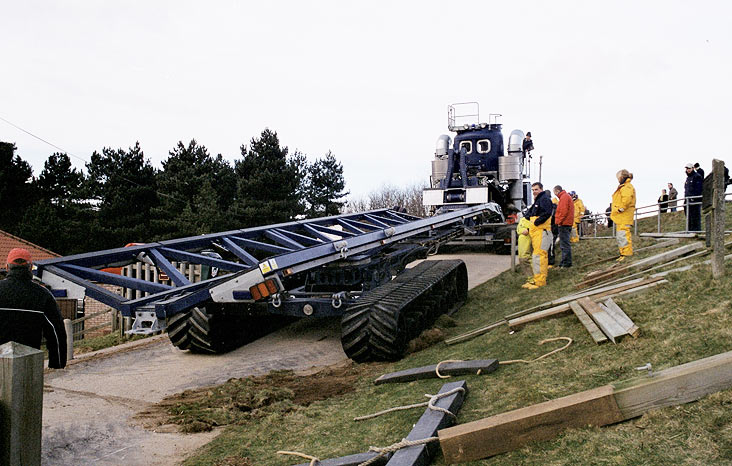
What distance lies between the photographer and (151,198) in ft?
117

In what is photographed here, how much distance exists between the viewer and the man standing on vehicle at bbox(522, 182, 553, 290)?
998 centimetres

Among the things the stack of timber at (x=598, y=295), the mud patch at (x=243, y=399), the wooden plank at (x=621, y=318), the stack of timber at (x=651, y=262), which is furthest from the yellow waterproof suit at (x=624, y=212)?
the mud patch at (x=243, y=399)

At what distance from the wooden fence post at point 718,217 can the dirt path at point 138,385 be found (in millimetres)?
4717

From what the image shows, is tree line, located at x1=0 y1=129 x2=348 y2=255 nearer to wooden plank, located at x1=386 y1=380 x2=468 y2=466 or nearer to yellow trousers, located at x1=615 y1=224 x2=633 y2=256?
yellow trousers, located at x1=615 y1=224 x2=633 y2=256

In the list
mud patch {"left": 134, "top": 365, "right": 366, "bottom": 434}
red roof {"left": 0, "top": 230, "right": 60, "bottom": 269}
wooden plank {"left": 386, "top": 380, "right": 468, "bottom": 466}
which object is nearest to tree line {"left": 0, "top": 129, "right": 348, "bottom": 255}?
red roof {"left": 0, "top": 230, "right": 60, "bottom": 269}

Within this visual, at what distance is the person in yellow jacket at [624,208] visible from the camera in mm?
10141

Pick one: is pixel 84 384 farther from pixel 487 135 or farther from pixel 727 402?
pixel 487 135

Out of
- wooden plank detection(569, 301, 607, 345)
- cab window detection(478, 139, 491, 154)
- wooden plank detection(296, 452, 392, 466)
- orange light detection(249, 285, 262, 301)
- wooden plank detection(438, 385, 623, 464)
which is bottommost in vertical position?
wooden plank detection(296, 452, 392, 466)

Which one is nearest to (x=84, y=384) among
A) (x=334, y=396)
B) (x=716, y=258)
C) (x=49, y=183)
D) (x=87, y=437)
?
(x=87, y=437)

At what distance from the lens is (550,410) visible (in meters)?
3.35

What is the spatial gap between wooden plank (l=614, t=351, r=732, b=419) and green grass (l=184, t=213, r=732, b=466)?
52mm

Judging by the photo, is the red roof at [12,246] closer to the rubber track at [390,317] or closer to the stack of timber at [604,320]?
the rubber track at [390,317]

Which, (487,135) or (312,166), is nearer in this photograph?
(487,135)

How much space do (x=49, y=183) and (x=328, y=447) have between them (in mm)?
41929
